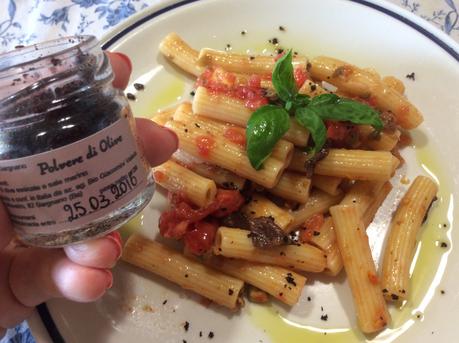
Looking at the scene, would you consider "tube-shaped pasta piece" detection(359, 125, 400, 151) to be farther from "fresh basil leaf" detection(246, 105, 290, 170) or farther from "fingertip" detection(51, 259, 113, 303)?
"fingertip" detection(51, 259, 113, 303)

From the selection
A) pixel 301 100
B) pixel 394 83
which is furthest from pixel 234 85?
pixel 394 83

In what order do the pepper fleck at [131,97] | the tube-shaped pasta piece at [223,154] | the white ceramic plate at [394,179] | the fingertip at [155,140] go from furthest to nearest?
1. the pepper fleck at [131,97]
2. the tube-shaped pasta piece at [223,154]
3. the white ceramic plate at [394,179]
4. the fingertip at [155,140]

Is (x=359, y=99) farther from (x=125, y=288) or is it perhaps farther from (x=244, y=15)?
(x=125, y=288)

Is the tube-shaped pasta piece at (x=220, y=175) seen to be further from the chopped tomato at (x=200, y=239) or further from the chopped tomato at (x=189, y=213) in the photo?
the chopped tomato at (x=200, y=239)

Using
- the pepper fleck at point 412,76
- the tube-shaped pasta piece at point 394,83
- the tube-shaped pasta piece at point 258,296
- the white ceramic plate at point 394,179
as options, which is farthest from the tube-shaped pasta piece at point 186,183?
the pepper fleck at point 412,76

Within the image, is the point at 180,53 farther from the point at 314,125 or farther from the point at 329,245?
the point at 329,245
